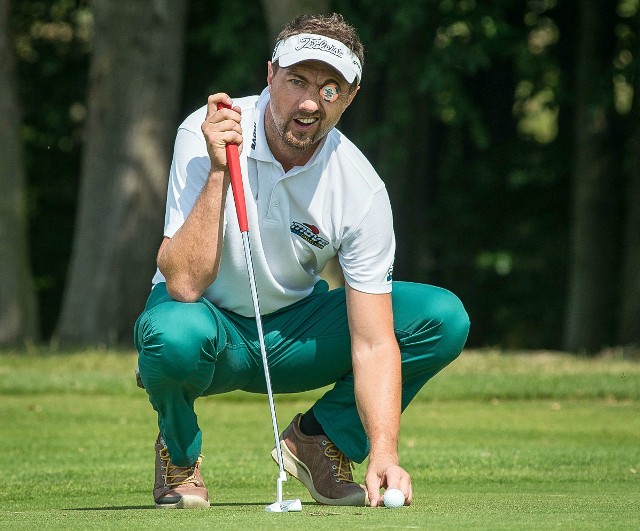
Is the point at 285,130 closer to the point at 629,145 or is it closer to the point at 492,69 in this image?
the point at 629,145

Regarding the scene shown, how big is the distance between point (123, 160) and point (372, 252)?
10156 millimetres

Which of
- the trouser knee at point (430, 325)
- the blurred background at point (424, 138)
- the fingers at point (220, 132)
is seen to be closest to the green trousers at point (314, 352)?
the trouser knee at point (430, 325)

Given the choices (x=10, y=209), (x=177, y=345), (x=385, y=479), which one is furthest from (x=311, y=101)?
(x=10, y=209)

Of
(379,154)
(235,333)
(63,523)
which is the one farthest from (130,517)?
(379,154)

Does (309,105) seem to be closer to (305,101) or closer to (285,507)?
(305,101)

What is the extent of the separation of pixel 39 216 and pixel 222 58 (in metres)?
3.81

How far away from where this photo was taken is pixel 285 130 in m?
4.67

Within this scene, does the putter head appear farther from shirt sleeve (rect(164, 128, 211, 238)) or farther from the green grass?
shirt sleeve (rect(164, 128, 211, 238))

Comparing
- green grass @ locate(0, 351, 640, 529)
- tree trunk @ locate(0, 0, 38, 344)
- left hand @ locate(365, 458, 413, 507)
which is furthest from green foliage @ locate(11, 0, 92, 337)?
left hand @ locate(365, 458, 413, 507)

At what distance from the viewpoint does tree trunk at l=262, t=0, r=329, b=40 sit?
13273 mm

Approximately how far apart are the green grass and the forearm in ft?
2.51

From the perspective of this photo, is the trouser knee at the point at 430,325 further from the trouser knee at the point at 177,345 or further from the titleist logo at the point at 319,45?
the titleist logo at the point at 319,45

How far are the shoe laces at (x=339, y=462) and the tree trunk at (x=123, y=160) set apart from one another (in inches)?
378

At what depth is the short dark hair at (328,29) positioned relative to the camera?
182 inches
